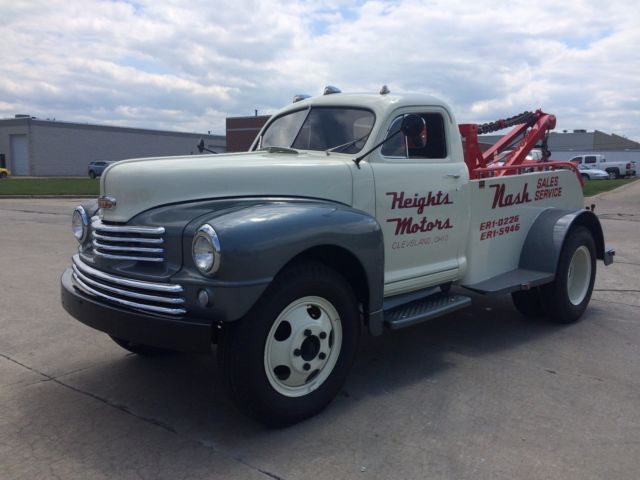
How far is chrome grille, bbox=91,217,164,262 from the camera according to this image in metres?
3.48

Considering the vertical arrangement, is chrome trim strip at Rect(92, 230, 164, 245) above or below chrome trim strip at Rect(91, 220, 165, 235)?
below

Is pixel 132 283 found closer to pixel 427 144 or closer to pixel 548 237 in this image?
pixel 427 144

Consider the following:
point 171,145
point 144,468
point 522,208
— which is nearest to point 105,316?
point 144,468

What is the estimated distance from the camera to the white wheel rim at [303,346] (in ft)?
11.6

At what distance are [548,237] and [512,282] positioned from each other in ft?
2.47

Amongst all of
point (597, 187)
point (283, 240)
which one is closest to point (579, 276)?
point (283, 240)

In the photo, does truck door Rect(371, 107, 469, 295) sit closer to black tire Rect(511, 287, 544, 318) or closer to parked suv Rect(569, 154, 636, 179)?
black tire Rect(511, 287, 544, 318)

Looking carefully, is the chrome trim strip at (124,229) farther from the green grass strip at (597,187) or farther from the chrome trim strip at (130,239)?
the green grass strip at (597,187)

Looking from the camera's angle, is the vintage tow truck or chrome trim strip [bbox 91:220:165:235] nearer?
the vintage tow truck

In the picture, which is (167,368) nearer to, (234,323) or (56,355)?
(56,355)

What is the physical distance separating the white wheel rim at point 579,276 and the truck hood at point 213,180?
10.6ft

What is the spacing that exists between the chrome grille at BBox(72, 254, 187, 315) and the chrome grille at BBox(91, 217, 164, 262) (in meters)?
0.14

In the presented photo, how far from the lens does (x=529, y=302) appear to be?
20.0 ft

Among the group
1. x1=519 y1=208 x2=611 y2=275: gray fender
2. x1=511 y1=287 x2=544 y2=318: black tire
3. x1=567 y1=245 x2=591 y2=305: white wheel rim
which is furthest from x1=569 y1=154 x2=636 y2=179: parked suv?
x1=511 y1=287 x2=544 y2=318: black tire
